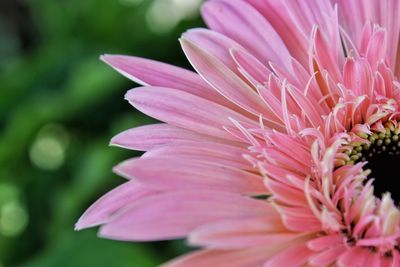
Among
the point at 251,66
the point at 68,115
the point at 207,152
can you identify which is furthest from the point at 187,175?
the point at 68,115

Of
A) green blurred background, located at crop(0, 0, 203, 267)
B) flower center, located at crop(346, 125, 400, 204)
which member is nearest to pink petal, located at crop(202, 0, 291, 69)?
flower center, located at crop(346, 125, 400, 204)

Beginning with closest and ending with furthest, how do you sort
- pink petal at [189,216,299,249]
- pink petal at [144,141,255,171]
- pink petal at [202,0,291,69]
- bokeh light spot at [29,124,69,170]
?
pink petal at [189,216,299,249] → pink petal at [144,141,255,171] → pink petal at [202,0,291,69] → bokeh light spot at [29,124,69,170]

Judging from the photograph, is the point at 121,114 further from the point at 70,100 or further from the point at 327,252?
the point at 327,252

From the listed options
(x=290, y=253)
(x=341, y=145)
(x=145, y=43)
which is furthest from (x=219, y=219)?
(x=145, y=43)

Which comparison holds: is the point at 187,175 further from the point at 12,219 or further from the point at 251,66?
the point at 12,219

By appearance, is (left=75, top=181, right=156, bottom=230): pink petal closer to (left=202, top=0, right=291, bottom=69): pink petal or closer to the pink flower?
the pink flower

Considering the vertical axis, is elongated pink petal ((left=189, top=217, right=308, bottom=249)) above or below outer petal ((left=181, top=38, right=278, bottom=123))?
below

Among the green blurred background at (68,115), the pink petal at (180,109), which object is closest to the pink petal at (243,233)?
the pink petal at (180,109)

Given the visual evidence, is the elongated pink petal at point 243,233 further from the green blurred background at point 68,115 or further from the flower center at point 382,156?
the green blurred background at point 68,115
